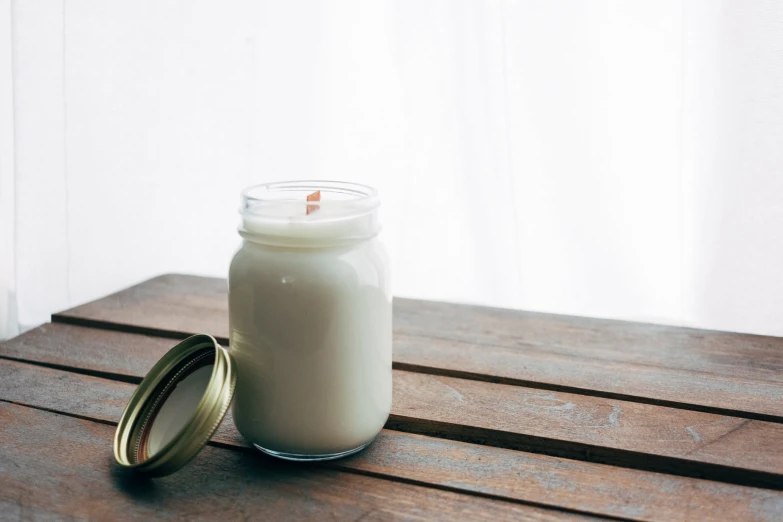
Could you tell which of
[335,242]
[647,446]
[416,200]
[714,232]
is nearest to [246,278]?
[335,242]

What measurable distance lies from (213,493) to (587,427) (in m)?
0.34

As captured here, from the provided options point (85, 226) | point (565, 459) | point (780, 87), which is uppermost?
point (780, 87)

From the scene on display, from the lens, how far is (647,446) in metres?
0.71

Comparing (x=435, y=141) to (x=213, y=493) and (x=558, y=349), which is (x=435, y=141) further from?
(x=213, y=493)

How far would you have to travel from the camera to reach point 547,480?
663 mm

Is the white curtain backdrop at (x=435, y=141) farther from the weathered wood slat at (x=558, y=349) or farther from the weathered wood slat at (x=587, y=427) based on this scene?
the weathered wood slat at (x=587, y=427)

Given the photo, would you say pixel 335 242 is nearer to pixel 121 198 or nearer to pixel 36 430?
pixel 36 430

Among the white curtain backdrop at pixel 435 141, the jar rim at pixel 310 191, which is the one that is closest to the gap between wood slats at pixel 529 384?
the jar rim at pixel 310 191

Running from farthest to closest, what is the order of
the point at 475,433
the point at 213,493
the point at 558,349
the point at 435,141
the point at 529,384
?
the point at 435,141, the point at 558,349, the point at 529,384, the point at 475,433, the point at 213,493

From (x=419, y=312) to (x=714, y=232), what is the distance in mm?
605

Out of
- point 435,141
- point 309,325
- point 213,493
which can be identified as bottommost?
point 213,493

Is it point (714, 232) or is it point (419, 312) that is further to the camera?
point (714, 232)

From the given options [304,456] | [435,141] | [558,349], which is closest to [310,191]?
[304,456]

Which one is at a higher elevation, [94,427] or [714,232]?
[714,232]
